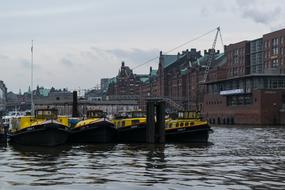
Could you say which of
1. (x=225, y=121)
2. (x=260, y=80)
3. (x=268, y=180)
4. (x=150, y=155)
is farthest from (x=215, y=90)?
(x=268, y=180)

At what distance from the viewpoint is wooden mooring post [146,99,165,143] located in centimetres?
5153

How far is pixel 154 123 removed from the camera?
51844mm

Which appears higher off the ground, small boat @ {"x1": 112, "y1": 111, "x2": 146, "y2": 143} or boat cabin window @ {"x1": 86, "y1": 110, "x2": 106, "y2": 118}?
boat cabin window @ {"x1": 86, "y1": 110, "x2": 106, "y2": 118}

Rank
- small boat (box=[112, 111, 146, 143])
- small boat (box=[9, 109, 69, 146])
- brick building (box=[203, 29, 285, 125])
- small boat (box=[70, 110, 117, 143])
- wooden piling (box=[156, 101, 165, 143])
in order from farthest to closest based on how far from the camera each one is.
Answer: brick building (box=[203, 29, 285, 125])
small boat (box=[112, 111, 146, 143])
small boat (box=[70, 110, 117, 143])
wooden piling (box=[156, 101, 165, 143])
small boat (box=[9, 109, 69, 146])

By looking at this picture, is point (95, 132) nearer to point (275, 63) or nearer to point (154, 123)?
point (154, 123)

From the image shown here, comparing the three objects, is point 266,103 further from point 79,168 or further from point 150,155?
point 79,168

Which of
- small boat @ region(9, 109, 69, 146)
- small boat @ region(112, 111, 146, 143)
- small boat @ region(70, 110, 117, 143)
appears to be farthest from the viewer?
small boat @ region(112, 111, 146, 143)

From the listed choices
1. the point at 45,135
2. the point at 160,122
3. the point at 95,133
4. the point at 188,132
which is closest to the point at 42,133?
the point at 45,135

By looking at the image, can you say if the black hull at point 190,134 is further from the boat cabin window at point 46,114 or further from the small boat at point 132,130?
the boat cabin window at point 46,114

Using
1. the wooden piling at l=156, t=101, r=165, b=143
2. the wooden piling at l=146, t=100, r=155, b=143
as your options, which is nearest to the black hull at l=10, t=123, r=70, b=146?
the wooden piling at l=146, t=100, r=155, b=143

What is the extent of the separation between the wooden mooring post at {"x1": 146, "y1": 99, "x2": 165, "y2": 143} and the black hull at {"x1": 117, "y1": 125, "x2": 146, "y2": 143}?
1502 millimetres

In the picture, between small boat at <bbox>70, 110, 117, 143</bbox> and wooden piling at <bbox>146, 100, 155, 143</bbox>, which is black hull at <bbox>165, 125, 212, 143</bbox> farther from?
small boat at <bbox>70, 110, 117, 143</bbox>

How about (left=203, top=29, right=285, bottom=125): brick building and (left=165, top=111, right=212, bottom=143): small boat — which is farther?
(left=203, top=29, right=285, bottom=125): brick building

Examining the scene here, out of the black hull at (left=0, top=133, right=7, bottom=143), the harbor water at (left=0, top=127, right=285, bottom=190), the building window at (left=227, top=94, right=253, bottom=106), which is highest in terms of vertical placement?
the building window at (left=227, top=94, right=253, bottom=106)
